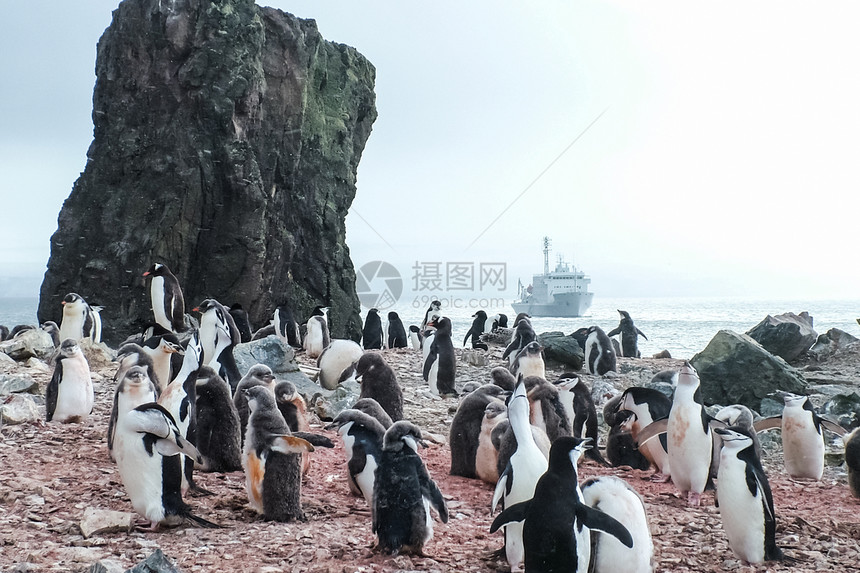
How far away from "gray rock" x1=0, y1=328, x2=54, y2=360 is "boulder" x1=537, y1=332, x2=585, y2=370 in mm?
8940

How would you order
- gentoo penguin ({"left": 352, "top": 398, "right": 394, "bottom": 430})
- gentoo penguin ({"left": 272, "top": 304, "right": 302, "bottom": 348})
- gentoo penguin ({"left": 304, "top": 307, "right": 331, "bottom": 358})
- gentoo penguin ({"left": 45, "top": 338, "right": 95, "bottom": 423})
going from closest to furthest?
gentoo penguin ({"left": 352, "top": 398, "right": 394, "bottom": 430}) → gentoo penguin ({"left": 45, "top": 338, "right": 95, "bottom": 423}) → gentoo penguin ({"left": 304, "top": 307, "right": 331, "bottom": 358}) → gentoo penguin ({"left": 272, "top": 304, "right": 302, "bottom": 348})

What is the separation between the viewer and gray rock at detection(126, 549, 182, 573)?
10.0ft

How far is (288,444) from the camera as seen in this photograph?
457 centimetres

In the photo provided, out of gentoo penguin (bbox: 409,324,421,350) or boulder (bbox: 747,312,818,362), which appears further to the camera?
gentoo penguin (bbox: 409,324,421,350)

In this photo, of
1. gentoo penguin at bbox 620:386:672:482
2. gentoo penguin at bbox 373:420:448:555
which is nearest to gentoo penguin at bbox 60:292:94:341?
gentoo penguin at bbox 620:386:672:482

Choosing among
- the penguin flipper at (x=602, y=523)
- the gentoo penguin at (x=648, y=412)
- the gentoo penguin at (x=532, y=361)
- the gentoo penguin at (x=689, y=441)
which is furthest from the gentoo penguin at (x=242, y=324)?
the penguin flipper at (x=602, y=523)

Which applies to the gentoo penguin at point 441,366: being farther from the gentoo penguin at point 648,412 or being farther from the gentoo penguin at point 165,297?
the gentoo penguin at point 165,297

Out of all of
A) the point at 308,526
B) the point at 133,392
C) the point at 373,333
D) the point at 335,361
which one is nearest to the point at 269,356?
the point at 335,361

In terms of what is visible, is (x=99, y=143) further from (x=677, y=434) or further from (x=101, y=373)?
(x=677, y=434)

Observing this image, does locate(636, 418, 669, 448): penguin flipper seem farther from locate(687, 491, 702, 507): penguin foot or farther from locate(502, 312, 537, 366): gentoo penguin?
locate(502, 312, 537, 366): gentoo penguin

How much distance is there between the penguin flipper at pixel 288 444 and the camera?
14.9 ft

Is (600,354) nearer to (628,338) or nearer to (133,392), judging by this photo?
(628,338)

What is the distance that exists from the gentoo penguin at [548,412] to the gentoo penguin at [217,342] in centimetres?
301

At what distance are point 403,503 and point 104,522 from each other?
1.72 m
